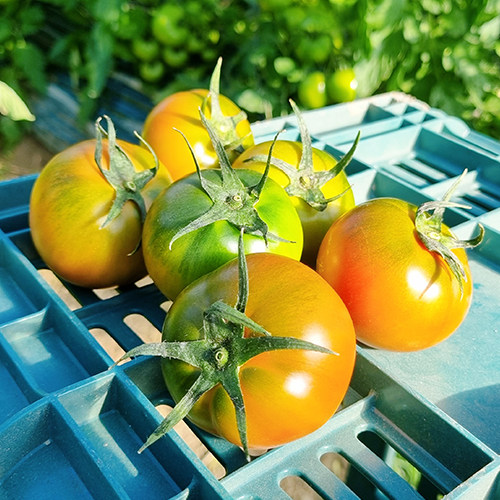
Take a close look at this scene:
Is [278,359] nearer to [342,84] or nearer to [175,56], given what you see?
[342,84]

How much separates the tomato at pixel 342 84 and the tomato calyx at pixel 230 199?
4.55ft

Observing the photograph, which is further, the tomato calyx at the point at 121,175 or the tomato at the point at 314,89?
the tomato at the point at 314,89

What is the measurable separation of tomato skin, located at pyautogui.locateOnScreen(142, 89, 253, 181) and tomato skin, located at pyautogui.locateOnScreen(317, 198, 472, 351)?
0.32 metres

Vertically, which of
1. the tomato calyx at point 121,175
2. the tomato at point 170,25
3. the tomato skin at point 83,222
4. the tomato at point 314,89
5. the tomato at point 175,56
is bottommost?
the tomato at point 175,56

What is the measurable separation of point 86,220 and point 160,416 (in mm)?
329

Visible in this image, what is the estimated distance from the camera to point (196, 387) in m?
0.63

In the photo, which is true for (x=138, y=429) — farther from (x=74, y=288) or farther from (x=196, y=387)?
(x=74, y=288)

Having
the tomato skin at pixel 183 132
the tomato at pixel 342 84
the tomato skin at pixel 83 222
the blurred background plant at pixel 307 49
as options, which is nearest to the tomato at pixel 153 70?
the blurred background plant at pixel 307 49

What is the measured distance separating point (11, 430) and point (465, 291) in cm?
60

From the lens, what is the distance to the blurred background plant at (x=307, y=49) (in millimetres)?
2061

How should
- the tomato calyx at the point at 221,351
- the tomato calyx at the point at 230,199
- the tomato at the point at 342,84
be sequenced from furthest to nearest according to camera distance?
the tomato at the point at 342,84 → the tomato calyx at the point at 230,199 → the tomato calyx at the point at 221,351

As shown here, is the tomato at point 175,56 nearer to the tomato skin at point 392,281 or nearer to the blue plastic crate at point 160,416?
the blue plastic crate at point 160,416

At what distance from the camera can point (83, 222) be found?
2.87ft

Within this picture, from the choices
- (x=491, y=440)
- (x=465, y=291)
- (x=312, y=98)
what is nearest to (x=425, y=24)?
(x=312, y=98)
